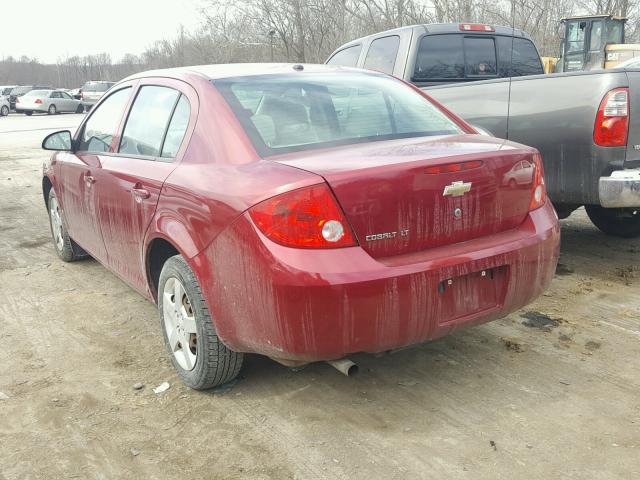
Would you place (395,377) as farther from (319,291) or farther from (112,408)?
(112,408)

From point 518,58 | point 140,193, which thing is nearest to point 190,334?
point 140,193

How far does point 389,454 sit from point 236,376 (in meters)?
0.99

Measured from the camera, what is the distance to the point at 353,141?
317 cm

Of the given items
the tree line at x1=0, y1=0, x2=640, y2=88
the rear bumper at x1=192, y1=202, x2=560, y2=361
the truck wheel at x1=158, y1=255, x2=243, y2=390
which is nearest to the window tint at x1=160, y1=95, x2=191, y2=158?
the truck wheel at x1=158, y1=255, x2=243, y2=390

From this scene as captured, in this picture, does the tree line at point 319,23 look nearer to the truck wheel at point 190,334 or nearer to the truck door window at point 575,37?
the truck door window at point 575,37

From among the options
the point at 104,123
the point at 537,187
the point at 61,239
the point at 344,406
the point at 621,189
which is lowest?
the point at 344,406

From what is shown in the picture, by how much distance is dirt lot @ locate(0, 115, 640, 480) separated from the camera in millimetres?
2654

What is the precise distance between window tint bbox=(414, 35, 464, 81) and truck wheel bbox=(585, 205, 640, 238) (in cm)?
211

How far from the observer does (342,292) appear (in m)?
2.56

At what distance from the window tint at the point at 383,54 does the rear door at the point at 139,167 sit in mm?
3567

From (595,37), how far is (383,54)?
58.0ft

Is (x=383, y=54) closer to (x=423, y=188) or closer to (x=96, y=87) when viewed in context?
(x=423, y=188)

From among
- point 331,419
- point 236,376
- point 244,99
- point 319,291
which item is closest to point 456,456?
point 331,419

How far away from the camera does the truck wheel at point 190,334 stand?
3100 millimetres
